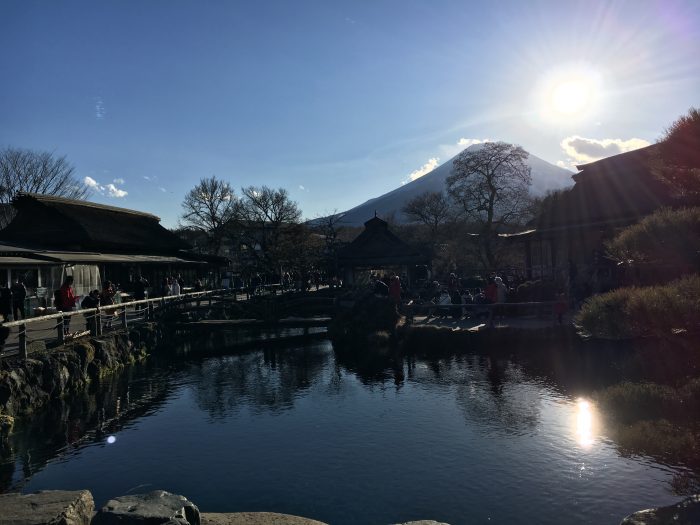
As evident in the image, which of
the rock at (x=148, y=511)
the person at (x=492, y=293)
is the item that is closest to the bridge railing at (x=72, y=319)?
the rock at (x=148, y=511)

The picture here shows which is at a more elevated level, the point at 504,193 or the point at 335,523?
the point at 504,193

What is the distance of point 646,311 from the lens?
5305 mm

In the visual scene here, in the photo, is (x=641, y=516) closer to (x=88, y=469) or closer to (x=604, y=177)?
(x=88, y=469)

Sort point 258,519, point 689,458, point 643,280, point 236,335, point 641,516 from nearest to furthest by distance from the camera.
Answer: point 641,516
point 258,519
point 689,458
point 643,280
point 236,335

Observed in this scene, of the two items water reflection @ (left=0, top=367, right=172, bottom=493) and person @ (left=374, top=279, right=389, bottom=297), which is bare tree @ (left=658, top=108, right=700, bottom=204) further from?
person @ (left=374, top=279, right=389, bottom=297)

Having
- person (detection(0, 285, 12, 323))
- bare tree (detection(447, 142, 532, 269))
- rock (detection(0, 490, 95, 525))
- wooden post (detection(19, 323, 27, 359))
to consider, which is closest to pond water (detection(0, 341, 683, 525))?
wooden post (detection(19, 323, 27, 359))

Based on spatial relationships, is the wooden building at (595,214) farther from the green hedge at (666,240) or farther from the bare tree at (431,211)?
the bare tree at (431,211)

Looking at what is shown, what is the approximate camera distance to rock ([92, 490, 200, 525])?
4.91m

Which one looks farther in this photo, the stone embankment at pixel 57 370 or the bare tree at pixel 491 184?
the bare tree at pixel 491 184

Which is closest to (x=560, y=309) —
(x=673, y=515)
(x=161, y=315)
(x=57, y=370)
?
(x=673, y=515)

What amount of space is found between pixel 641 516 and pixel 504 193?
111 ft

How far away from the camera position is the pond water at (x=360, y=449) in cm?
649

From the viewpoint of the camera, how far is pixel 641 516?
4.93 m

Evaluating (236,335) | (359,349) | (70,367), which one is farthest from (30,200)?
(359,349)
